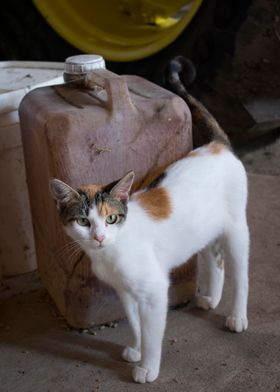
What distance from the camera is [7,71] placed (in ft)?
6.38

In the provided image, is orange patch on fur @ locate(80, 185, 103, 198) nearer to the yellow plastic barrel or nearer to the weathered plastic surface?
the weathered plastic surface

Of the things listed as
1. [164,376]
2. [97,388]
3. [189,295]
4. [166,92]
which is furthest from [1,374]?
[166,92]

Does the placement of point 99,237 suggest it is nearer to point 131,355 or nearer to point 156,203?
point 156,203

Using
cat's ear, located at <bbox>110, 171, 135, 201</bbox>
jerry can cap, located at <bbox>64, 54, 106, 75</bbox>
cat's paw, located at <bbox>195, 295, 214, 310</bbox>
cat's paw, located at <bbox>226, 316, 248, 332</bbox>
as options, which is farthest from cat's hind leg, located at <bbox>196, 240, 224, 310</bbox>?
jerry can cap, located at <bbox>64, 54, 106, 75</bbox>

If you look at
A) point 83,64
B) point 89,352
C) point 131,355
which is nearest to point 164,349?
point 131,355

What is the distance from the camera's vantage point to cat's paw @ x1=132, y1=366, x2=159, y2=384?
4.51 ft

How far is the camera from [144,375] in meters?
1.38

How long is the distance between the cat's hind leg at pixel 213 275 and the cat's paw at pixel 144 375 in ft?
1.02

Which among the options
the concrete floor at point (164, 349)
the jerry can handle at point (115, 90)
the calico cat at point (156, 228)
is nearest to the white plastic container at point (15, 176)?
the concrete floor at point (164, 349)

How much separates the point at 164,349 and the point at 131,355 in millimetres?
85

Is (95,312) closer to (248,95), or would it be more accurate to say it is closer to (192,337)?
(192,337)

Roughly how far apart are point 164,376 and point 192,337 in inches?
6.3

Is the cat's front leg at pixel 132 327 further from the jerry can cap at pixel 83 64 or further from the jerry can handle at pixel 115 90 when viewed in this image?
the jerry can cap at pixel 83 64

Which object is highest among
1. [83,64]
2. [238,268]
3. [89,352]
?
[83,64]
